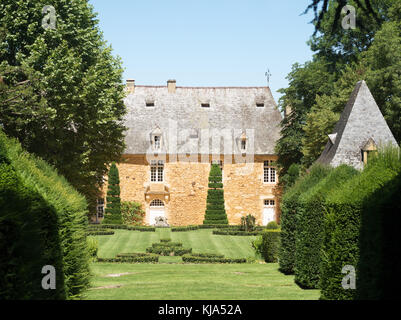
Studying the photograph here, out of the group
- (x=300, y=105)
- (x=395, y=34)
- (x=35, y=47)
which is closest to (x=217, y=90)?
(x=300, y=105)

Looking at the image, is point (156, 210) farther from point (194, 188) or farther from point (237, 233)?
point (237, 233)

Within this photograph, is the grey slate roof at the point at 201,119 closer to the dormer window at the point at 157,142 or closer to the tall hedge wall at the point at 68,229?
the dormer window at the point at 157,142

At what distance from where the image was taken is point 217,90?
48.4 meters

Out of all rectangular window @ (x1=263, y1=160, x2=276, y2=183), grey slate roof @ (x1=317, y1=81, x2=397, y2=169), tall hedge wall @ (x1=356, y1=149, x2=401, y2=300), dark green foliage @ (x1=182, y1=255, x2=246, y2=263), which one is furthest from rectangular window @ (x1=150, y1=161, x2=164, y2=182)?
tall hedge wall @ (x1=356, y1=149, x2=401, y2=300)

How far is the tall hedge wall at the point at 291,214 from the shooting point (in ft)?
55.1

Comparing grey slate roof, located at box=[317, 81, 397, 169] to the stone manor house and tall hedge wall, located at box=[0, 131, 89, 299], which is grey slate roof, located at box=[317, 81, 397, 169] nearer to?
the stone manor house

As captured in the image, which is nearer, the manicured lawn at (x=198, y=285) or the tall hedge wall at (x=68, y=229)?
the tall hedge wall at (x=68, y=229)

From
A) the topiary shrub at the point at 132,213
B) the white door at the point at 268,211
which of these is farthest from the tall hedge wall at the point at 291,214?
the white door at the point at 268,211

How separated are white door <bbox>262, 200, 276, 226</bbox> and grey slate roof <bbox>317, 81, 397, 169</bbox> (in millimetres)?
17003

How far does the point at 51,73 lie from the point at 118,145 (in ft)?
26.8

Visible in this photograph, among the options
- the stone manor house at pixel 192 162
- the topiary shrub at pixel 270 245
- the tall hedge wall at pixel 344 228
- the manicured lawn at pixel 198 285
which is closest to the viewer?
the tall hedge wall at pixel 344 228

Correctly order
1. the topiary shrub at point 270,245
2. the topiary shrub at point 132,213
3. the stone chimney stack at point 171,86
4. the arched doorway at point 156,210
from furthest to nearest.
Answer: the stone chimney stack at point 171,86 < the arched doorway at point 156,210 < the topiary shrub at point 132,213 < the topiary shrub at point 270,245

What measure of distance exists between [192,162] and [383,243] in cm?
3713

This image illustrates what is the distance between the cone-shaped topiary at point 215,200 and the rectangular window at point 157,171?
4044 mm
